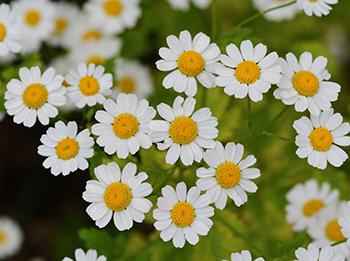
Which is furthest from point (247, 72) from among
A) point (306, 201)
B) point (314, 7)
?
point (306, 201)

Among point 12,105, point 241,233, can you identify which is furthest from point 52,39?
point 241,233

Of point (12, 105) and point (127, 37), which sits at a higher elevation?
point (127, 37)

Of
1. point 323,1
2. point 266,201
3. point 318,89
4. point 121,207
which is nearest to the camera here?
point 121,207

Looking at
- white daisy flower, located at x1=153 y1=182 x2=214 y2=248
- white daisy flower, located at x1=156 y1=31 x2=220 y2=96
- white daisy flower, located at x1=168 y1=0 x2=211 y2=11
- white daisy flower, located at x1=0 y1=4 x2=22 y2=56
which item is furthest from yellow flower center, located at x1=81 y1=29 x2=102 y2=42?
white daisy flower, located at x1=153 y1=182 x2=214 y2=248

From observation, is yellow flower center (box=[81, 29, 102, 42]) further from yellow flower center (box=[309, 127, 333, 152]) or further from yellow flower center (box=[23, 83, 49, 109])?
yellow flower center (box=[309, 127, 333, 152])

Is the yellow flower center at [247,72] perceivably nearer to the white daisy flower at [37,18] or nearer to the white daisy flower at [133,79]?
the white daisy flower at [133,79]

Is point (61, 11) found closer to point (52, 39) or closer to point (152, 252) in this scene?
point (52, 39)

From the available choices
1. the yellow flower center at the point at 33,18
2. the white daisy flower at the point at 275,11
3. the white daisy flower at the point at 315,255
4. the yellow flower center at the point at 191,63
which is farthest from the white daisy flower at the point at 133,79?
the white daisy flower at the point at 315,255
